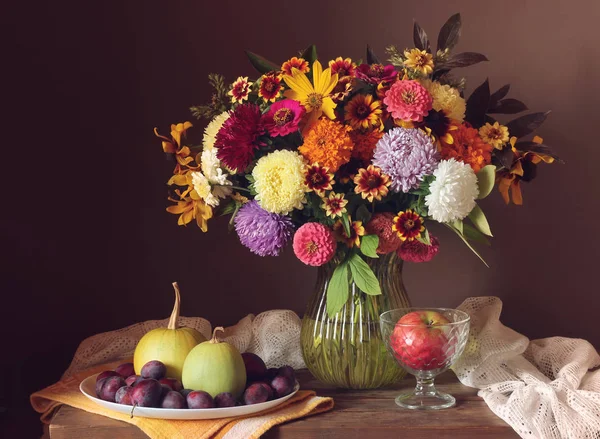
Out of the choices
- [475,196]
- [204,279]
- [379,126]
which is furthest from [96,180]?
[475,196]

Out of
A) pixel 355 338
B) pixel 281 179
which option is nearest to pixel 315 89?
pixel 281 179

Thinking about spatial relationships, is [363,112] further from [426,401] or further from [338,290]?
[426,401]

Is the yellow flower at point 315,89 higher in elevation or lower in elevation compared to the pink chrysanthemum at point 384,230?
higher

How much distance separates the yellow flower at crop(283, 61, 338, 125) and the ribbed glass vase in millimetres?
240

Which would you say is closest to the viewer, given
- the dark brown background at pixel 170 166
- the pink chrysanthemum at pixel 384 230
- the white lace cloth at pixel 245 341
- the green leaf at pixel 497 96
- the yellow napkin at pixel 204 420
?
the yellow napkin at pixel 204 420

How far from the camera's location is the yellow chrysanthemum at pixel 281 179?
1.13 metres

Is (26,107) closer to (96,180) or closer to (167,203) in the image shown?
(96,180)

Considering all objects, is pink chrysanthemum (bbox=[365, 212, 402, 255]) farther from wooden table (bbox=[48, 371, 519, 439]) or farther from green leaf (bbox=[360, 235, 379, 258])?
wooden table (bbox=[48, 371, 519, 439])

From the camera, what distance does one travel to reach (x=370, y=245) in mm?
1165

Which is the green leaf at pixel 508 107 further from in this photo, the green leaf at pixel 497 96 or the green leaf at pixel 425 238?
the green leaf at pixel 425 238

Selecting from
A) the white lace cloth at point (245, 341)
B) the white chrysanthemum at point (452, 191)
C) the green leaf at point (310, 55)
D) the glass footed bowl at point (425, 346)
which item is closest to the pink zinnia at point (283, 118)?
the green leaf at point (310, 55)

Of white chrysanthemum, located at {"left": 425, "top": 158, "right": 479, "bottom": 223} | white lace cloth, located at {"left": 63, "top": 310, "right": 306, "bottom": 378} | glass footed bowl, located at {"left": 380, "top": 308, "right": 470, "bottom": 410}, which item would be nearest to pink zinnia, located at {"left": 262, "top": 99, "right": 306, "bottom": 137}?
white chrysanthemum, located at {"left": 425, "top": 158, "right": 479, "bottom": 223}

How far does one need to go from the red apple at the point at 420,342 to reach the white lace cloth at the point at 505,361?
0.33 ft

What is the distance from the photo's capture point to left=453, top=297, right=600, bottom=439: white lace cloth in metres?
1.10
